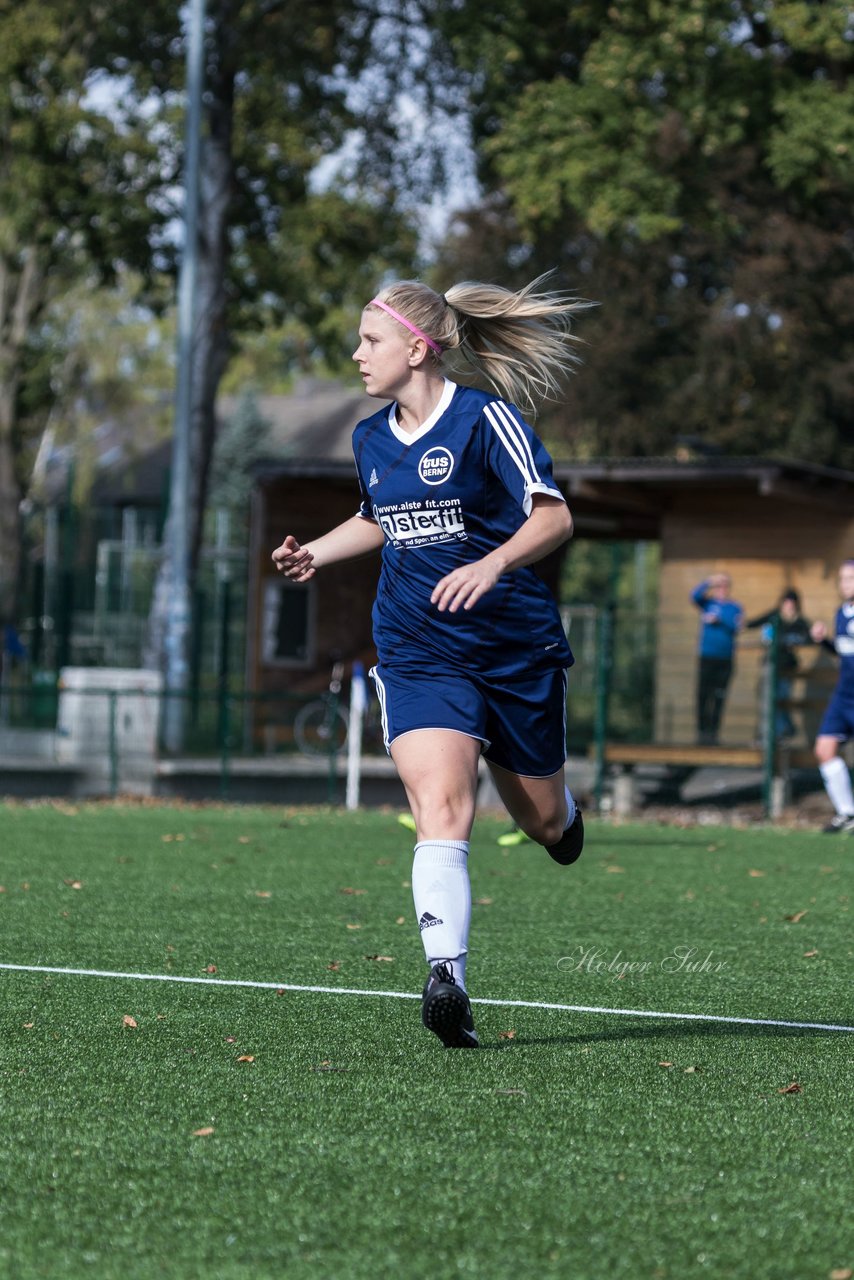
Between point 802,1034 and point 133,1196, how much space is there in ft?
8.65

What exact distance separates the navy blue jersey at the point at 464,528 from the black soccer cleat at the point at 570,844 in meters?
0.70

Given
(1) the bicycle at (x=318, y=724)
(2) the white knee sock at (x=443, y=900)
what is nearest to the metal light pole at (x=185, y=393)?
(1) the bicycle at (x=318, y=724)

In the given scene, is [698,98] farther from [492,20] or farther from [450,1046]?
[450,1046]

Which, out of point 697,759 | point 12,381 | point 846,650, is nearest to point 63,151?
point 12,381

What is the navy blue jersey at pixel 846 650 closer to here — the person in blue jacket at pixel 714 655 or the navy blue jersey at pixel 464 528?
the person in blue jacket at pixel 714 655

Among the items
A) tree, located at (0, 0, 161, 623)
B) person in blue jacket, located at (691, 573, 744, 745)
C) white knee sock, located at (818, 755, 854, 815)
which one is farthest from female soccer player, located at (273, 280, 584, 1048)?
tree, located at (0, 0, 161, 623)

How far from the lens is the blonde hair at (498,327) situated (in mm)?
5391

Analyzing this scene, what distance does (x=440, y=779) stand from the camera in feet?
16.7

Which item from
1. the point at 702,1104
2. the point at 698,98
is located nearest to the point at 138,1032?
the point at 702,1104

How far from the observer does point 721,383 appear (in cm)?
3119

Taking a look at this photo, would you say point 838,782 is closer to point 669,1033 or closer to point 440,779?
point 669,1033

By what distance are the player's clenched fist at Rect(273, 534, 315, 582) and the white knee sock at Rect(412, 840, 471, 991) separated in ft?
3.12

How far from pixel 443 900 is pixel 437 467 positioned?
121 centimetres

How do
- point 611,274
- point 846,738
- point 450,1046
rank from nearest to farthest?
point 450,1046 → point 846,738 → point 611,274
